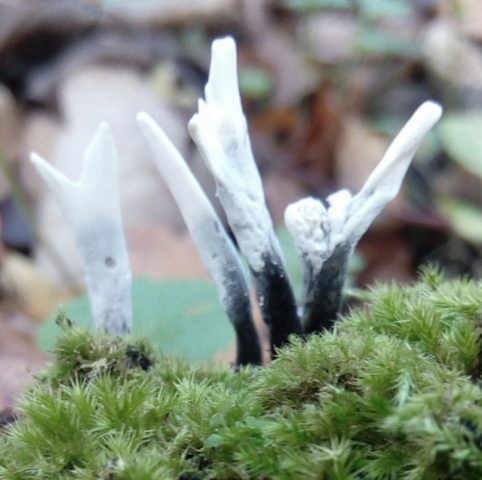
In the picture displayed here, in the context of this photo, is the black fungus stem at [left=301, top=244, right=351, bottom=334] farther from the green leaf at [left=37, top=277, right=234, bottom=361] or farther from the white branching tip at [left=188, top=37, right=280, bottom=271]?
the green leaf at [left=37, top=277, right=234, bottom=361]

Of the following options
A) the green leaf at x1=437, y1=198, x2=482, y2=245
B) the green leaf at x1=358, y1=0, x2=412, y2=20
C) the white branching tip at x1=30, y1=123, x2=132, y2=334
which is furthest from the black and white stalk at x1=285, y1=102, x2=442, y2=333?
the green leaf at x1=358, y1=0, x2=412, y2=20

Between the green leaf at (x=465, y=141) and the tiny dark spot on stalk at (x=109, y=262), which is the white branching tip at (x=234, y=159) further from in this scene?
the green leaf at (x=465, y=141)

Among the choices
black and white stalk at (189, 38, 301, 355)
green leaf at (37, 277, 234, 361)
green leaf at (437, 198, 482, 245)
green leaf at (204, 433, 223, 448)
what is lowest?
green leaf at (204, 433, 223, 448)

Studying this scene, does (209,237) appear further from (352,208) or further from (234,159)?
(352,208)

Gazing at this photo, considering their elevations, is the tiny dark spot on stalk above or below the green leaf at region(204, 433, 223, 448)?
above

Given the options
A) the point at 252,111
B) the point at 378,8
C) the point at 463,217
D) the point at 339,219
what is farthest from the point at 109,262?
the point at 252,111

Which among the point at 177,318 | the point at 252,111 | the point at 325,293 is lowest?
the point at 325,293

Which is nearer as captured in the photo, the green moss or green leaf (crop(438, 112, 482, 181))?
the green moss
